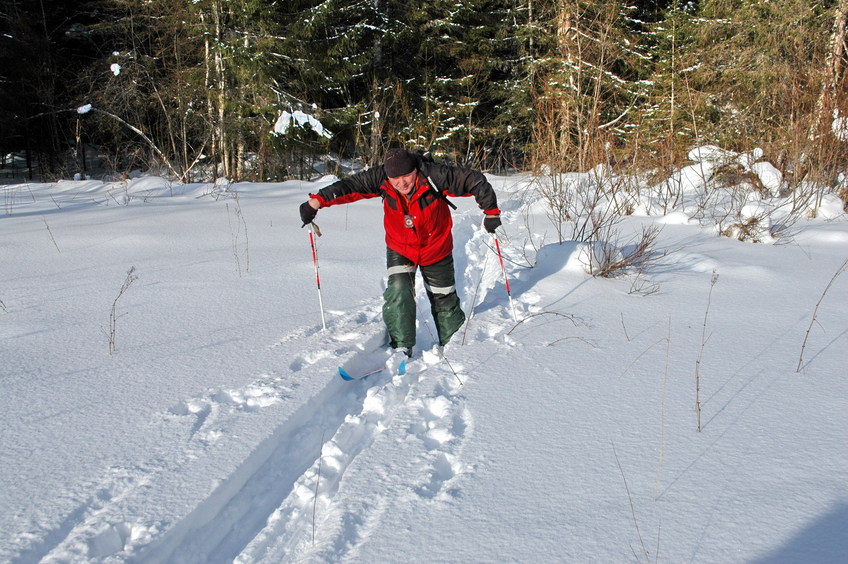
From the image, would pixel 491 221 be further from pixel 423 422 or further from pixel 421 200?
pixel 423 422

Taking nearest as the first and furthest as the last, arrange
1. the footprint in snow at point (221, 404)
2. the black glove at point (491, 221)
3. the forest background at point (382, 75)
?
the footprint in snow at point (221, 404) → the black glove at point (491, 221) → the forest background at point (382, 75)

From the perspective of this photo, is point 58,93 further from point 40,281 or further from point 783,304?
point 783,304

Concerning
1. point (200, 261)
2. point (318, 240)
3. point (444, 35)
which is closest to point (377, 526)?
point (200, 261)

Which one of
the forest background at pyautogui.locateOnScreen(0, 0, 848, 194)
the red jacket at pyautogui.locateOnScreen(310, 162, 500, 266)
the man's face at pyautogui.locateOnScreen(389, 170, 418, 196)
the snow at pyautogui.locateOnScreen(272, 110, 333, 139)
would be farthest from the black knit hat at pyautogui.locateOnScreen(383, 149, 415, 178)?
the snow at pyautogui.locateOnScreen(272, 110, 333, 139)

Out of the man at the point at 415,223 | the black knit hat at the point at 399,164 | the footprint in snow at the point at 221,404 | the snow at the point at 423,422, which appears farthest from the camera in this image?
the man at the point at 415,223

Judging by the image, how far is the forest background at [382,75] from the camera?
1115 cm

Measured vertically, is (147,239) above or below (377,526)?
above

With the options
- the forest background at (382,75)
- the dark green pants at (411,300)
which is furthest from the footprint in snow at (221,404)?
the forest background at (382,75)

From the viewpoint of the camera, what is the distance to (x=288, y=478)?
7.47ft

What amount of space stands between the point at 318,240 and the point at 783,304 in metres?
4.78

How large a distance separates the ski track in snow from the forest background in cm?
593

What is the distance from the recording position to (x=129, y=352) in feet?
10.5

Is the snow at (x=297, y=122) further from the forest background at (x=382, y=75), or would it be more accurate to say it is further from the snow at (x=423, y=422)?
the snow at (x=423, y=422)

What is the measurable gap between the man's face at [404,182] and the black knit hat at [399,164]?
1.0 inches
